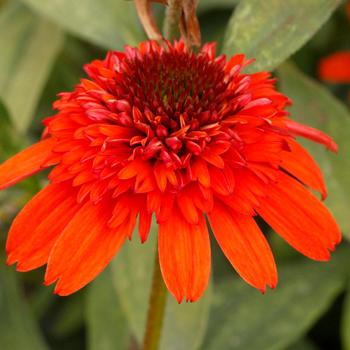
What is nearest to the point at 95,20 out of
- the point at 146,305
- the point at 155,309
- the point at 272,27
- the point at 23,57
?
the point at 23,57

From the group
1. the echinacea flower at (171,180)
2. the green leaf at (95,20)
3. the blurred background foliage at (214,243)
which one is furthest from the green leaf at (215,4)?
the echinacea flower at (171,180)

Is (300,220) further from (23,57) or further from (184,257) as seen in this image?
(23,57)

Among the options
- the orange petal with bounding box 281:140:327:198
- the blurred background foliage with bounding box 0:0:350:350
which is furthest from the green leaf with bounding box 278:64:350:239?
the orange petal with bounding box 281:140:327:198

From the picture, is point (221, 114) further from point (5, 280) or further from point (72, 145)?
point (5, 280)

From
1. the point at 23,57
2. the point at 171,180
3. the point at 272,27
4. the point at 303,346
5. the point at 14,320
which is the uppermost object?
the point at 272,27

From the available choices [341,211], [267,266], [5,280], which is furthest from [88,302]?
[267,266]

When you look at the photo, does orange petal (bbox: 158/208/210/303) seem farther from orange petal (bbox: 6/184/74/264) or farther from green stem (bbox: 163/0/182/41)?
green stem (bbox: 163/0/182/41)

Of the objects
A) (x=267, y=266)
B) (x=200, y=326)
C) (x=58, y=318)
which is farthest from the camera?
(x=58, y=318)

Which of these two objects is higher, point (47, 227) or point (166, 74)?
point (166, 74)
